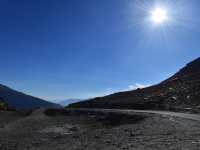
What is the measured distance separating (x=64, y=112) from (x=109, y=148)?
170 feet

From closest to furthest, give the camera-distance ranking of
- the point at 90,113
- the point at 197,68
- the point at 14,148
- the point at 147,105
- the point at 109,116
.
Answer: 1. the point at 14,148
2. the point at 109,116
3. the point at 90,113
4. the point at 147,105
5. the point at 197,68

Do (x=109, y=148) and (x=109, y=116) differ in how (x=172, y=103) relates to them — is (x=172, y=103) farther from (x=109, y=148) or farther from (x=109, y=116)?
(x=109, y=148)

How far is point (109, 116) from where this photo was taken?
51.6m

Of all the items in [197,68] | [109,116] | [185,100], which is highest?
[197,68]

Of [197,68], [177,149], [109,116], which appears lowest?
[177,149]

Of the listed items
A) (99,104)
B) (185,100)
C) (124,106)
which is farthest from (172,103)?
(99,104)

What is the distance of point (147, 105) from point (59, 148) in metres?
46.5

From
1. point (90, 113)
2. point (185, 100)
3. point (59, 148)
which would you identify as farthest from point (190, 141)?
point (185, 100)

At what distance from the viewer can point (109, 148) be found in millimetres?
17609

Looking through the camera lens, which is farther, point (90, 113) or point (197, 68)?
point (197, 68)

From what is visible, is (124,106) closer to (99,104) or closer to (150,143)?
(99,104)

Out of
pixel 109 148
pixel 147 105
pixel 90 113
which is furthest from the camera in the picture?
pixel 147 105

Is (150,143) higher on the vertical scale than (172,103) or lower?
lower

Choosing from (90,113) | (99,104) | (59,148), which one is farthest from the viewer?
(99,104)
